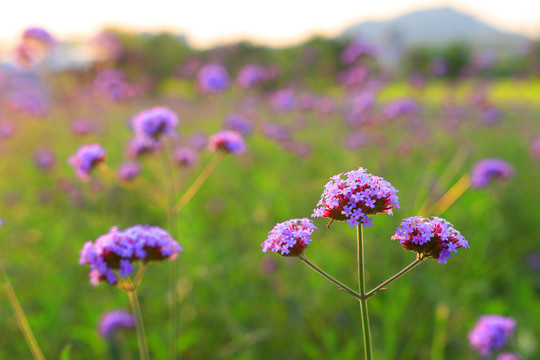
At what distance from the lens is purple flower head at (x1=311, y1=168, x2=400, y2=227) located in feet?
3.42

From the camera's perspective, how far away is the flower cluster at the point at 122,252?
1.35 metres

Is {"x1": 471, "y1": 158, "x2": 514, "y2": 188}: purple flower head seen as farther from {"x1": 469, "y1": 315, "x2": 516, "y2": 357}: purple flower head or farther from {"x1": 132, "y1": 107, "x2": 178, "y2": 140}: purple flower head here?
{"x1": 132, "y1": 107, "x2": 178, "y2": 140}: purple flower head

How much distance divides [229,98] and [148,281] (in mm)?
5064

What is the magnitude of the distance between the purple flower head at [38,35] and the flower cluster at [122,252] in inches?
238

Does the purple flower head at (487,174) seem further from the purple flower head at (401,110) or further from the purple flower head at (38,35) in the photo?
the purple flower head at (38,35)

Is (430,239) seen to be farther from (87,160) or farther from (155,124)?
(87,160)

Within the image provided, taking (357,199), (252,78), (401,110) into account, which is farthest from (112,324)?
(252,78)

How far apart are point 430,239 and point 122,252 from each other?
0.89 m

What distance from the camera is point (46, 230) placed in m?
4.06

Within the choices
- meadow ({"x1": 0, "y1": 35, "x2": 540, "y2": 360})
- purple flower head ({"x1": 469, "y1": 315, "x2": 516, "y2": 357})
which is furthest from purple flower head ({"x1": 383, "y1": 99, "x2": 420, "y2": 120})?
purple flower head ({"x1": 469, "y1": 315, "x2": 516, "y2": 357})

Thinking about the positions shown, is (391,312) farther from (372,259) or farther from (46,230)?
(46,230)

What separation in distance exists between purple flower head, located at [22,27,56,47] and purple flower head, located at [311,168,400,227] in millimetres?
6561

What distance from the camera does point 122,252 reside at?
1.35 metres

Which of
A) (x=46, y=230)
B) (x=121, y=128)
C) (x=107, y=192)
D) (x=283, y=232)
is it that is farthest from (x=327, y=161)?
(x=283, y=232)
